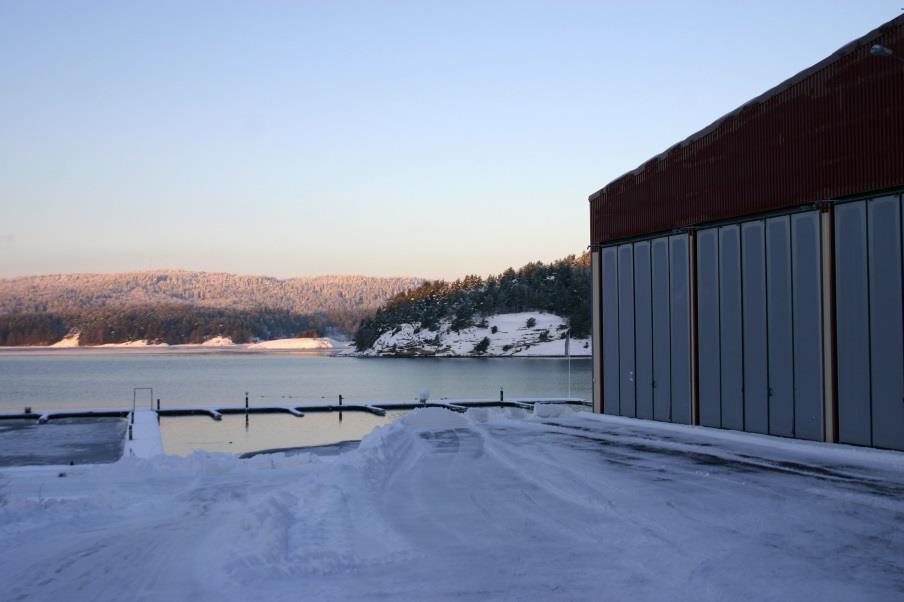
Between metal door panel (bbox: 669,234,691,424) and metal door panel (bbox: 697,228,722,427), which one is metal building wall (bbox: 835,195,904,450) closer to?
metal door panel (bbox: 697,228,722,427)

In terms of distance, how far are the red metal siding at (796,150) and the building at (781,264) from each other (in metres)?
0.03

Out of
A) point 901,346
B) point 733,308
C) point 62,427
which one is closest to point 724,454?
point 901,346

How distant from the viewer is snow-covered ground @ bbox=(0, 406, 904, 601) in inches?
336

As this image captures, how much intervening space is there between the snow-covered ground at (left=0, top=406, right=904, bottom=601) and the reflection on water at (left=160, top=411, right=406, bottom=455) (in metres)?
20.0

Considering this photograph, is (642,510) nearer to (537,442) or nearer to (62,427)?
(537,442)

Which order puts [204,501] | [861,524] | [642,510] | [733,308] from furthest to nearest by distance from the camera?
[733,308] → [204,501] → [642,510] → [861,524]

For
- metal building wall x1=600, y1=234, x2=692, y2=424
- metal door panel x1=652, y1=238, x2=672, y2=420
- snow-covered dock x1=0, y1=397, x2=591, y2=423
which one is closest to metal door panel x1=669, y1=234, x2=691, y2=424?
metal building wall x1=600, y1=234, x2=692, y2=424

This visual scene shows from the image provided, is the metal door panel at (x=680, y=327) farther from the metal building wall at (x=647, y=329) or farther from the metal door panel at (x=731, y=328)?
the metal door panel at (x=731, y=328)

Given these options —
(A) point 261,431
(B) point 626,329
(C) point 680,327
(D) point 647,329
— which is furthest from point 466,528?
(A) point 261,431

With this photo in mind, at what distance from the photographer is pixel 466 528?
11.2m

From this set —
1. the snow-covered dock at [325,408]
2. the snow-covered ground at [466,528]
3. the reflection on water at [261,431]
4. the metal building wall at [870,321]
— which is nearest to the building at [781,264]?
the metal building wall at [870,321]

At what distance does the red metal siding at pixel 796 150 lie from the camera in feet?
61.5

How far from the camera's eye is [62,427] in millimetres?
42719

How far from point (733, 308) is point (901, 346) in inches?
210
